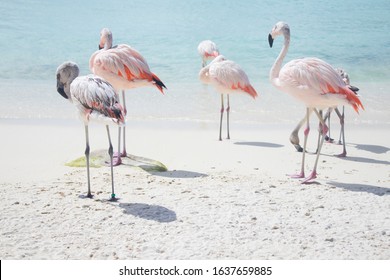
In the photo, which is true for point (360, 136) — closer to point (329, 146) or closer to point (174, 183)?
point (329, 146)

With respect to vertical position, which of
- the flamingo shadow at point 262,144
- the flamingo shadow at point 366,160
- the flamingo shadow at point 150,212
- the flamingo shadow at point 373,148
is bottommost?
the flamingo shadow at point 150,212

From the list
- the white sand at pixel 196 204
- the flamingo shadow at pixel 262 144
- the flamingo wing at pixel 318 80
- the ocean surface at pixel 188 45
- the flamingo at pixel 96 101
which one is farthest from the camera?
the ocean surface at pixel 188 45

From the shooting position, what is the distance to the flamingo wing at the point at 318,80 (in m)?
6.39

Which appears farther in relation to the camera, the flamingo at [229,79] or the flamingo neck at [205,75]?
the flamingo neck at [205,75]

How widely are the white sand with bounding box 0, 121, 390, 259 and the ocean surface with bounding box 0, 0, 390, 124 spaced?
2.62 m

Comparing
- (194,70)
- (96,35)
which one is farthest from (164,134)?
(96,35)

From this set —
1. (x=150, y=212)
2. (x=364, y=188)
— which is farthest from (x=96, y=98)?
(x=364, y=188)

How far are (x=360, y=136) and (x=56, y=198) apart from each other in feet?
18.0

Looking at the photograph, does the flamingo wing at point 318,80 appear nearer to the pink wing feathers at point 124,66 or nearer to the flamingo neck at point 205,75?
the pink wing feathers at point 124,66

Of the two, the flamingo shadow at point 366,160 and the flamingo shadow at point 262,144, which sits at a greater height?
the flamingo shadow at point 262,144

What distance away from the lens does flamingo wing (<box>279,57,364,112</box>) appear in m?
6.39

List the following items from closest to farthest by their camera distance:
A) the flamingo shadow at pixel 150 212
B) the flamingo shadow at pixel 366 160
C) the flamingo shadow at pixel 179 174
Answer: the flamingo shadow at pixel 150 212 → the flamingo shadow at pixel 179 174 → the flamingo shadow at pixel 366 160

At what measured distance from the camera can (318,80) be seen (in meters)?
6.41

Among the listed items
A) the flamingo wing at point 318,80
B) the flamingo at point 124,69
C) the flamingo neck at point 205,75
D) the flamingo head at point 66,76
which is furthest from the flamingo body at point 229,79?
the flamingo head at point 66,76
